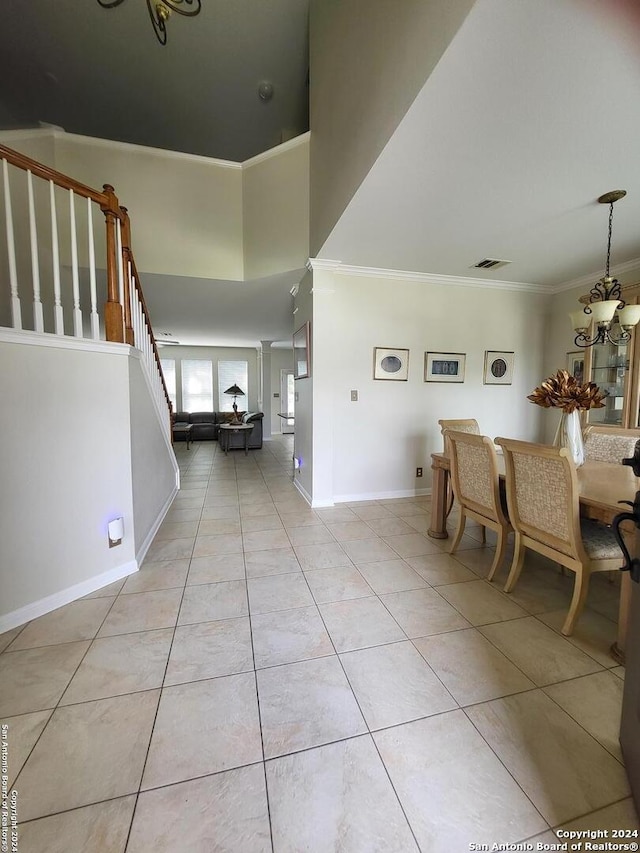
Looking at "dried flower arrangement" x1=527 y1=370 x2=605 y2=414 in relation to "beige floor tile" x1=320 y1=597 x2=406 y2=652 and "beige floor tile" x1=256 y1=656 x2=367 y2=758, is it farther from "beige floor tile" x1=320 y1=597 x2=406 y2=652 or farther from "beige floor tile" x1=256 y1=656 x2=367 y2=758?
"beige floor tile" x1=256 y1=656 x2=367 y2=758

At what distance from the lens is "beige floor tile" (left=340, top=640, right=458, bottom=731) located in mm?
1260

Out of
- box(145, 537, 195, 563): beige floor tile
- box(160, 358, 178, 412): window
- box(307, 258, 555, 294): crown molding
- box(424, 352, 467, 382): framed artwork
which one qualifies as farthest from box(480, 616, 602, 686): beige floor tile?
box(160, 358, 178, 412): window

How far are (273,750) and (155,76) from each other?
658cm

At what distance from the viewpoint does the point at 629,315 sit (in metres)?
Result: 2.09

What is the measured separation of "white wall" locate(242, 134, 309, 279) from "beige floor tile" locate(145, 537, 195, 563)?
279cm

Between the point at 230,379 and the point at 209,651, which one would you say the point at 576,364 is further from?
the point at 230,379

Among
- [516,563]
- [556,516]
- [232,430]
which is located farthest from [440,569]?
[232,430]

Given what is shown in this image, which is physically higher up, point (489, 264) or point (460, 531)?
point (489, 264)

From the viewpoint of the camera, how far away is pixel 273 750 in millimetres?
1125

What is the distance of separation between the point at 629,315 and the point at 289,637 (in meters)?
2.77

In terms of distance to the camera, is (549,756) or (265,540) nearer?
(549,756)

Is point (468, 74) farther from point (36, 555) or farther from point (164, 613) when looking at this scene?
point (36, 555)

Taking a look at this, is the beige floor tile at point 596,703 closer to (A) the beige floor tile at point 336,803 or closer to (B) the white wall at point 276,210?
(A) the beige floor tile at point 336,803

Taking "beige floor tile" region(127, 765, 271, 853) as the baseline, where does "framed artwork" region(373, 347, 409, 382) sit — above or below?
above
